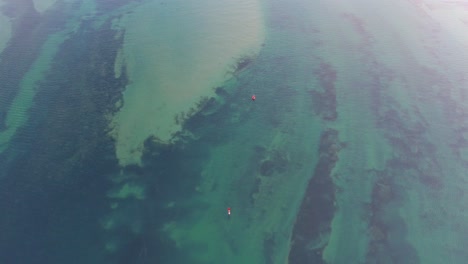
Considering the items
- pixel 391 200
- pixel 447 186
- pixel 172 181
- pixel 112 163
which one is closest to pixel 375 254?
pixel 391 200

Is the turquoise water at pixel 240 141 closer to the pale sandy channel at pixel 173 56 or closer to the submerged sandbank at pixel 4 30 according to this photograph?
the pale sandy channel at pixel 173 56

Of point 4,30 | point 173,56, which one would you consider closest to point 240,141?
point 173,56

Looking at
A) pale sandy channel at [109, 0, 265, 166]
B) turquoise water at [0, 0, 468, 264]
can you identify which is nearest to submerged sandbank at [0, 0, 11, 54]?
turquoise water at [0, 0, 468, 264]

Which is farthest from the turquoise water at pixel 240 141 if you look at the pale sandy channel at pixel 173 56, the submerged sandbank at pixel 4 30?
the submerged sandbank at pixel 4 30

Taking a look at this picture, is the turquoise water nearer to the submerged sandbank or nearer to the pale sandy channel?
the pale sandy channel

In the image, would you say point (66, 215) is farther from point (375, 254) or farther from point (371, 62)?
point (371, 62)

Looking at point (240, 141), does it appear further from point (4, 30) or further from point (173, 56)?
point (4, 30)
